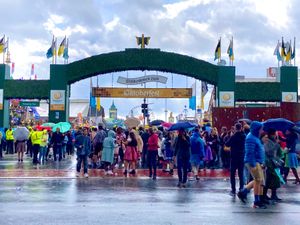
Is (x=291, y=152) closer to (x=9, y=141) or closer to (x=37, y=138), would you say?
(x=37, y=138)

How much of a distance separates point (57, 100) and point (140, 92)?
5732 mm

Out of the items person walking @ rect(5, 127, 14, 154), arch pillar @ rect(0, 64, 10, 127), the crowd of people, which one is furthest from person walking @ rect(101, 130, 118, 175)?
arch pillar @ rect(0, 64, 10, 127)

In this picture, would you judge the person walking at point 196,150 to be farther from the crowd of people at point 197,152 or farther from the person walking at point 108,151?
the person walking at point 108,151

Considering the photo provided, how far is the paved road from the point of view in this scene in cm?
1045

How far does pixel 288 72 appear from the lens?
125 ft

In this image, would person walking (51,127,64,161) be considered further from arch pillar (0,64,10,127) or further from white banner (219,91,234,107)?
white banner (219,91,234,107)

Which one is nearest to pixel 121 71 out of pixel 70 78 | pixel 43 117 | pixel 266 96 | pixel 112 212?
pixel 70 78

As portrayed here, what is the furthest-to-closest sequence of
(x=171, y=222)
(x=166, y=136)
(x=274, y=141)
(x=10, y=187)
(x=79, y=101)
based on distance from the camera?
(x=79, y=101)
(x=166, y=136)
(x=10, y=187)
(x=274, y=141)
(x=171, y=222)

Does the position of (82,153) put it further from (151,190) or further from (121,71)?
(121,71)

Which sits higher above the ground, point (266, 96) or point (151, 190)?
point (266, 96)

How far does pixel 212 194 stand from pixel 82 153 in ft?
20.7

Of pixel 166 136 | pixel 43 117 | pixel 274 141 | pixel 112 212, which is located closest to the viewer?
pixel 112 212

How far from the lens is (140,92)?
39.6 m

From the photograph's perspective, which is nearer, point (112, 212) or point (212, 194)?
point (112, 212)
